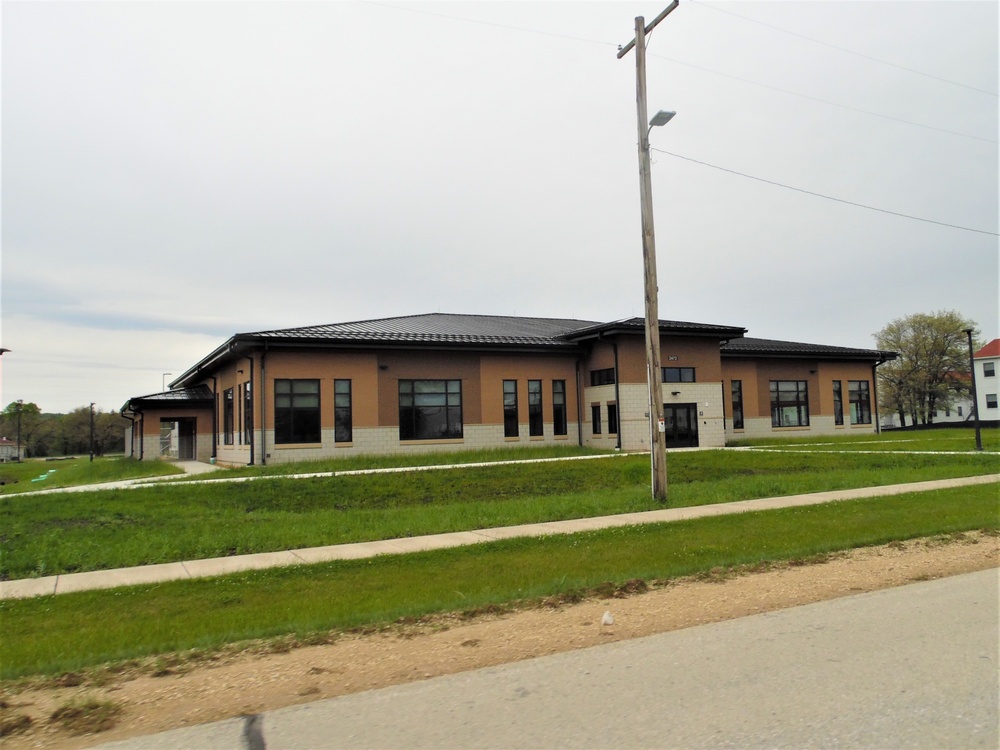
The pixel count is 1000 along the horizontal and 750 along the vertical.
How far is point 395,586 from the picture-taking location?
9000mm

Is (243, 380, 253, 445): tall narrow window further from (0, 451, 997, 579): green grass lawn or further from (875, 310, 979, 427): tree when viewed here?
(875, 310, 979, 427): tree

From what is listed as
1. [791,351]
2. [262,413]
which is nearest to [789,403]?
[791,351]

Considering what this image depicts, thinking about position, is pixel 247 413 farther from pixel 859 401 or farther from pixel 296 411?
pixel 859 401

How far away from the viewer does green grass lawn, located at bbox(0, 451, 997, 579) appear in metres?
12.2

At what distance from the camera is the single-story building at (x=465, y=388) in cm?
2850

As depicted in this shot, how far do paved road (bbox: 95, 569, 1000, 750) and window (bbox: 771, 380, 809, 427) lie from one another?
118ft

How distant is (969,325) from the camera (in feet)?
229

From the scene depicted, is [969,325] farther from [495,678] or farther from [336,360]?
[495,678]

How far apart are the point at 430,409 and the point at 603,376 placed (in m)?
7.75

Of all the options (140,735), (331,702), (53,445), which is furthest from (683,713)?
(53,445)

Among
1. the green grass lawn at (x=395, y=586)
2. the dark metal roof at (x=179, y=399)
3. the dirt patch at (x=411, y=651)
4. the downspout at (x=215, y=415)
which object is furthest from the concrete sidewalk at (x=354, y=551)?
the dark metal roof at (x=179, y=399)

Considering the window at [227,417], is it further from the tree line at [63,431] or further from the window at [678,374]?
the tree line at [63,431]

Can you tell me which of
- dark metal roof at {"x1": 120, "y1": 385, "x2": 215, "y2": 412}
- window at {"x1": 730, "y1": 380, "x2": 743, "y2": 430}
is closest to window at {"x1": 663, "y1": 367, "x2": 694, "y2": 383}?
window at {"x1": 730, "y1": 380, "x2": 743, "y2": 430}

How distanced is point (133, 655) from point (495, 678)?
324 cm
